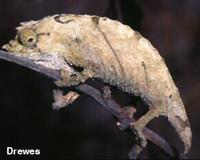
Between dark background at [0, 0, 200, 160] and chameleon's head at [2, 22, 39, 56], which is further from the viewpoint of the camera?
dark background at [0, 0, 200, 160]

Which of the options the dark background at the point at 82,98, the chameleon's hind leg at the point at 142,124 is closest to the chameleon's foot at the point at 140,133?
the chameleon's hind leg at the point at 142,124

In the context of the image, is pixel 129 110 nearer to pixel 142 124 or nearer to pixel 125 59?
pixel 142 124

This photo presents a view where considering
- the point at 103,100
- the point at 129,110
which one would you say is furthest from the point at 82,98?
the point at 103,100

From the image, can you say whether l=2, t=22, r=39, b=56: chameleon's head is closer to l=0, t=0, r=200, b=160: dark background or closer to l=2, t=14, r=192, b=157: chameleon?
l=2, t=14, r=192, b=157: chameleon

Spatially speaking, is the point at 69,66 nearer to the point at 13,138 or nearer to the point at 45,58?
the point at 45,58

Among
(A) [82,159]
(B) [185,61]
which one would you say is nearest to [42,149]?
(A) [82,159]

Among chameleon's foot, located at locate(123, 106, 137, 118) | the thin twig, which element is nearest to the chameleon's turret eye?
the thin twig
